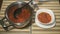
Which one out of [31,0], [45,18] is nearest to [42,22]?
[45,18]

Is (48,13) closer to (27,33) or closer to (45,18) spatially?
(45,18)

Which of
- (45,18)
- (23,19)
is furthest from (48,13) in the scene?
(23,19)

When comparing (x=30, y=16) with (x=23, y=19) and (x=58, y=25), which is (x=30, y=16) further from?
(x=58, y=25)

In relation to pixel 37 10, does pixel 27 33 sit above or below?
below

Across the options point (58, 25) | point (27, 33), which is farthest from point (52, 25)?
point (27, 33)

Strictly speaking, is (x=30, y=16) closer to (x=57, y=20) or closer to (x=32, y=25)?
(x=32, y=25)

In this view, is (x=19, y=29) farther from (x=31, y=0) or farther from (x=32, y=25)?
(x=31, y=0)

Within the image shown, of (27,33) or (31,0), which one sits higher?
(31,0)
